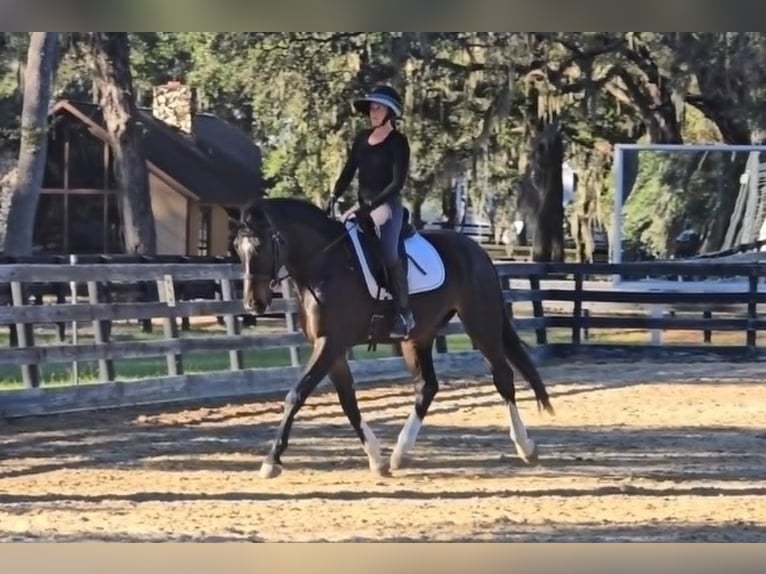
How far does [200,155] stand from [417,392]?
42.8ft

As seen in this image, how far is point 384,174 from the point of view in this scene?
25.3ft

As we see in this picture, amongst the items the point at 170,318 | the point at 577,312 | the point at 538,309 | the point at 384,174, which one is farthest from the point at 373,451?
the point at 577,312

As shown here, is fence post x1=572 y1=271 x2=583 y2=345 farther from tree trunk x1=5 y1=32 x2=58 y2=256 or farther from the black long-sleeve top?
the black long-sleeve top

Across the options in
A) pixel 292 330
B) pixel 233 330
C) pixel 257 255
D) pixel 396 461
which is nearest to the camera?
pixel 257 255

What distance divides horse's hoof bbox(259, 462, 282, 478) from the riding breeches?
130 cm

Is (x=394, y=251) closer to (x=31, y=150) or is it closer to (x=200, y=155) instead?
(x=31, y=150)

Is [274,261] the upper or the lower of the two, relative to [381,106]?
lower

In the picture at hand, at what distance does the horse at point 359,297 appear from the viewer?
741 cm

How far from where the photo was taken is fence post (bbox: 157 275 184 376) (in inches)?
441

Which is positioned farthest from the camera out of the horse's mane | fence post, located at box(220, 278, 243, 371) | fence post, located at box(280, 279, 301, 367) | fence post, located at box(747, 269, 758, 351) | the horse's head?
fence post, located at box(747, 269, 758, 351)

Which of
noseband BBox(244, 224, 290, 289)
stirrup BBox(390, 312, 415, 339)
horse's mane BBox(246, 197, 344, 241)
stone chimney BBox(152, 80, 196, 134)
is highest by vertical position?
stone chimney BBox(152, 80, 196, 134)

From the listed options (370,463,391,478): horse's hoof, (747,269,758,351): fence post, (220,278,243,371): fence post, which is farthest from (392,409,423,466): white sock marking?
(747,269,758,351): fence post

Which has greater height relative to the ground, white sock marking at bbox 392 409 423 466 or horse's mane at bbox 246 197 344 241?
horse's mane at bbox 246 197 344 241
